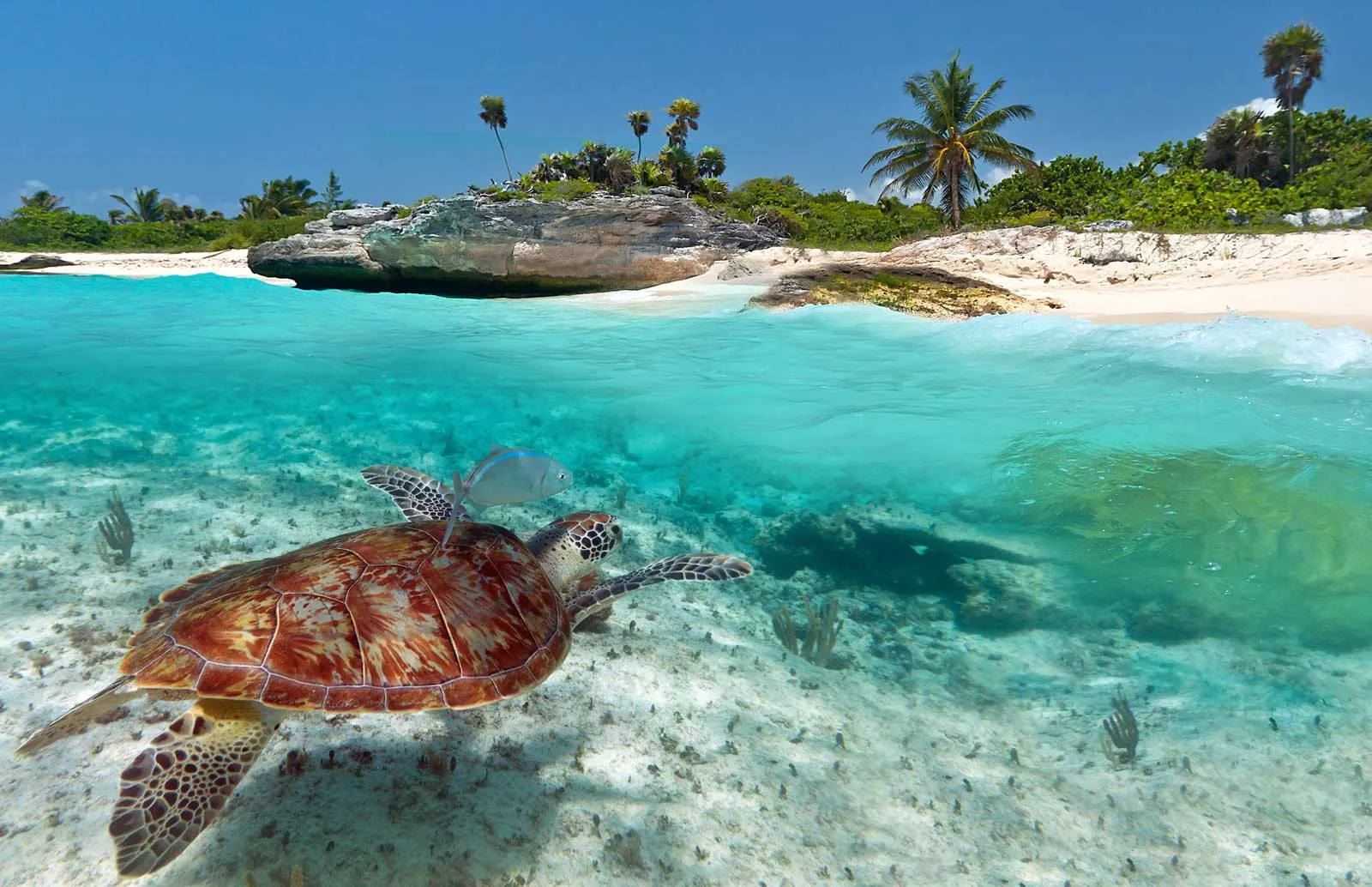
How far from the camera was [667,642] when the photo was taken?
3865mm

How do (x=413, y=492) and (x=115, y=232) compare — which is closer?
(x=413, y=492)

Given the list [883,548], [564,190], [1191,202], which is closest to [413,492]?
[883,548]

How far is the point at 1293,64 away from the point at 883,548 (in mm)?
35605

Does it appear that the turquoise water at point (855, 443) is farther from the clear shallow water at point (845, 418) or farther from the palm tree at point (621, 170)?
the palm tree at point (621, 170)

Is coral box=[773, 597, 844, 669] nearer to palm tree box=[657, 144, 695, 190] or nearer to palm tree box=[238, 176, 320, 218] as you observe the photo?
palm tree box=[657, 144, 695, 190]

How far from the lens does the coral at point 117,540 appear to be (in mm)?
4191

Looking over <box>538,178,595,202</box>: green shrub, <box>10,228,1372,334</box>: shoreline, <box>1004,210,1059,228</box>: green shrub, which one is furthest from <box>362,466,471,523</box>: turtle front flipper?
<box>538,178,595,202</box>: green shrub

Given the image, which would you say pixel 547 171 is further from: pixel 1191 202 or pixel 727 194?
pixel 1191 202

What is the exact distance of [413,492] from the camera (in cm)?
437

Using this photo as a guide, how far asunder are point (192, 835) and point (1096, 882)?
3.06 metres

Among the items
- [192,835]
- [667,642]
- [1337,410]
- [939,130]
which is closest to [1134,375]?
[1337,410]

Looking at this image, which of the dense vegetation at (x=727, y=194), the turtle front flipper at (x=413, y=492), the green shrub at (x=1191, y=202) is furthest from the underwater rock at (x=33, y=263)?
the green shrub at (x=1191, y=202)

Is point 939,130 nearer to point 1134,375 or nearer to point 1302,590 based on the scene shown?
point 1134,375

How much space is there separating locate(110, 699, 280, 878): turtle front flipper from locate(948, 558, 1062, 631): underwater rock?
12.7ft
